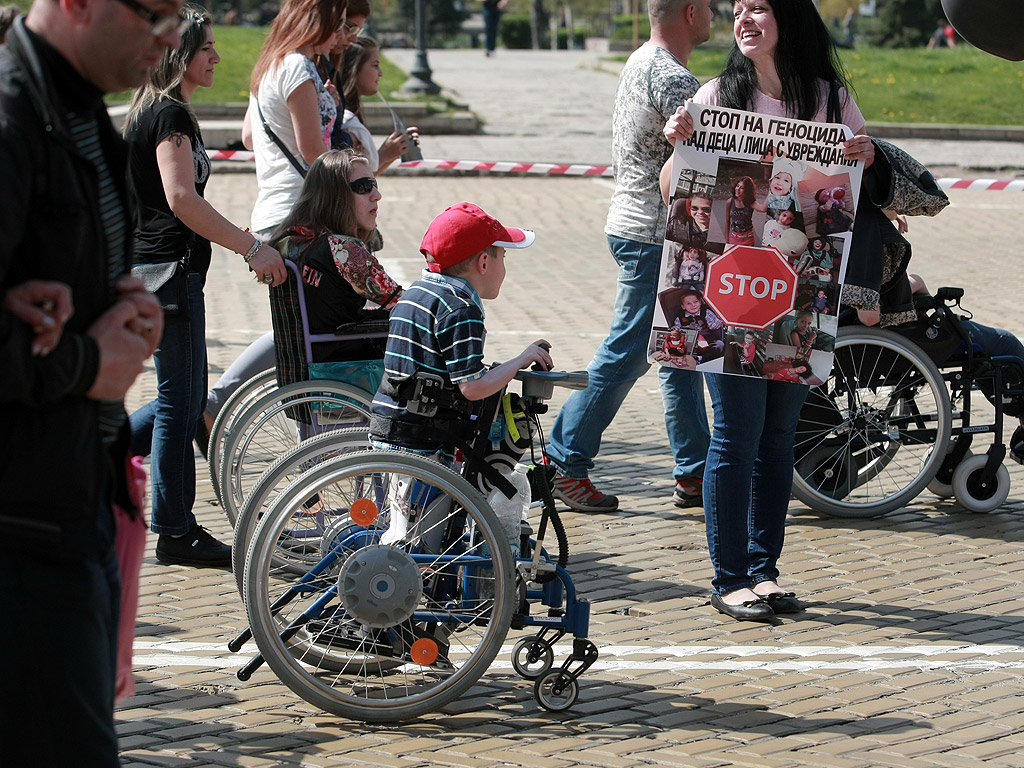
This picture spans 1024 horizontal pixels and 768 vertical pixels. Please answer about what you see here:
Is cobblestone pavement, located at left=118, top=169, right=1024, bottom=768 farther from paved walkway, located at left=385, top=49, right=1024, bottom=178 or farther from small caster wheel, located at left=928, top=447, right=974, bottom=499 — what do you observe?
paved walkway, located at left=385, top=49, right=1024, bottom=178

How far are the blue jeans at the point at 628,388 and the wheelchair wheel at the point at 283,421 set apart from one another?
1200 millimetres

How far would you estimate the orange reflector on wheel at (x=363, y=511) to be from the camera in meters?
3.74

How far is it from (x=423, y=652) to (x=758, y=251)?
69.3 inches

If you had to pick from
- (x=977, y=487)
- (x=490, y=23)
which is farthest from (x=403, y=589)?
(x=490, y=23)

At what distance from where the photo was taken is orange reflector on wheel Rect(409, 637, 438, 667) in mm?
3732

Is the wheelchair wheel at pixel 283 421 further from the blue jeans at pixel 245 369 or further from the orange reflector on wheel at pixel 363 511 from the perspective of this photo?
the orange reflector on wheel at pixel 363 511

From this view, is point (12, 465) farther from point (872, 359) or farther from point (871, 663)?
point (872, 359)

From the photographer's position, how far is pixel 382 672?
395cm

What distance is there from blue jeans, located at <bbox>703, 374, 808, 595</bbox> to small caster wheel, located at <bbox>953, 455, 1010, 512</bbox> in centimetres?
143

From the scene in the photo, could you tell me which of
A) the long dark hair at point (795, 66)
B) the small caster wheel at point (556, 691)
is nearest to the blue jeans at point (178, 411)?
the small caster wheel at point (556, 691)

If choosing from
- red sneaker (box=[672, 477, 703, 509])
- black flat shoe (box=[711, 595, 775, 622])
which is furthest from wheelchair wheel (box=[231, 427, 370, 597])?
red sneaker (box=[672, 477, 703, 509])

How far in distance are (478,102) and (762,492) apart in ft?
74.1

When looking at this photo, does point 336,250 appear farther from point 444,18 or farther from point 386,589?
point 444,18

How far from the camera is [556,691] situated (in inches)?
151
